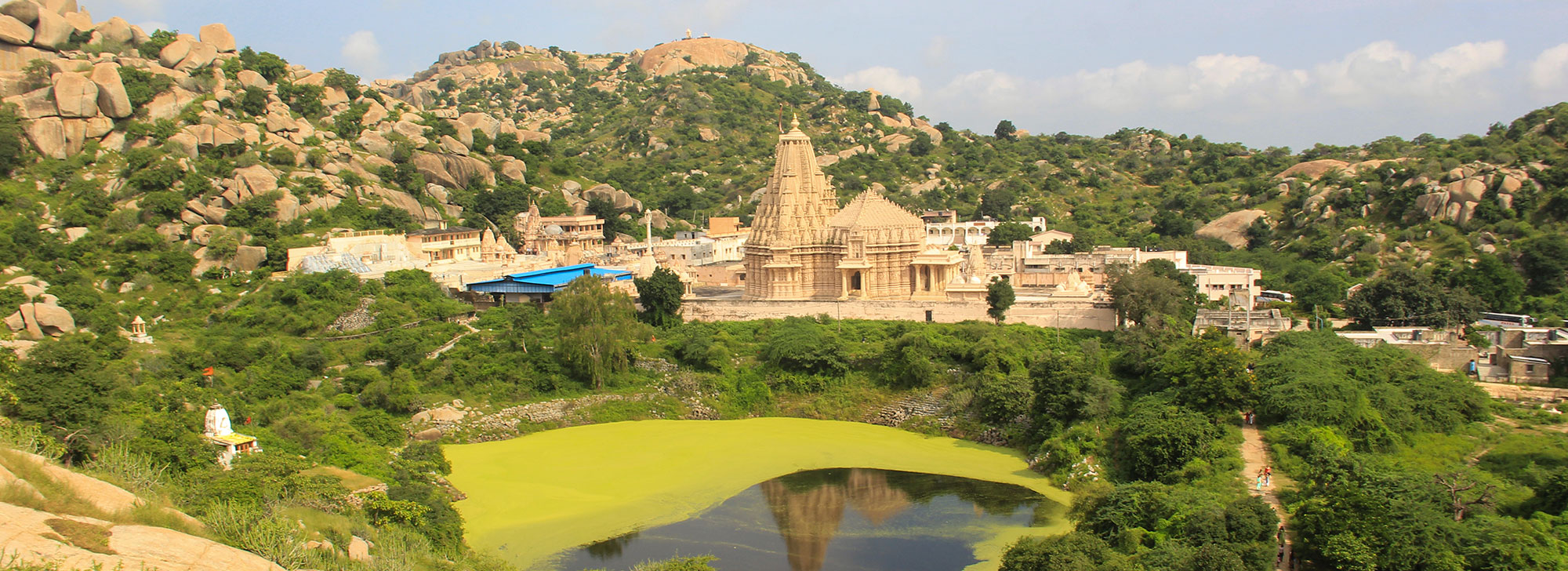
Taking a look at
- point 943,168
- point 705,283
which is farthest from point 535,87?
point 705,283

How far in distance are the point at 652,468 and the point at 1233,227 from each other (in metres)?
38.4

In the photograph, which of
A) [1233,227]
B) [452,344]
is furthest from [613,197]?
[1233,227]

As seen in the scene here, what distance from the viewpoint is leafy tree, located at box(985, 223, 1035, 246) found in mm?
55656

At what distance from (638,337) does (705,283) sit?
12459mm

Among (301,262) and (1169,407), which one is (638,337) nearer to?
(301,262)

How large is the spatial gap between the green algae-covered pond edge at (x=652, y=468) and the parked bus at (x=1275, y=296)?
16.2 m

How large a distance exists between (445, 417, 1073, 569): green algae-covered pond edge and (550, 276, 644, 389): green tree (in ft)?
7.85

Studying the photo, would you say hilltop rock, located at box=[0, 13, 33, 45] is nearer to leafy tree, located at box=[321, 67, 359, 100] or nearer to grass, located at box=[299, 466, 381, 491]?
leafy tree, located at box=[321, 67, 359, 100]

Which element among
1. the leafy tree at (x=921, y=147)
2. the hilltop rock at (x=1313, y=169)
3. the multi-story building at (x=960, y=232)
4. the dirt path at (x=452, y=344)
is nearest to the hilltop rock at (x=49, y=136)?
the dirt path at (x=452, y=344)

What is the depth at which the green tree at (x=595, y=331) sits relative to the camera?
35.0 m

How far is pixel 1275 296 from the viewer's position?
42.2 meters

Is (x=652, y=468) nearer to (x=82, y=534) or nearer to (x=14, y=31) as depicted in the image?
(x=82, y=534)

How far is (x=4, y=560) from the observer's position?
12.0 metres

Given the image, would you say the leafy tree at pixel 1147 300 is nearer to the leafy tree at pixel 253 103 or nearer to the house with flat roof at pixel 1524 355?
the house with flat roof at pixel 1524 355
